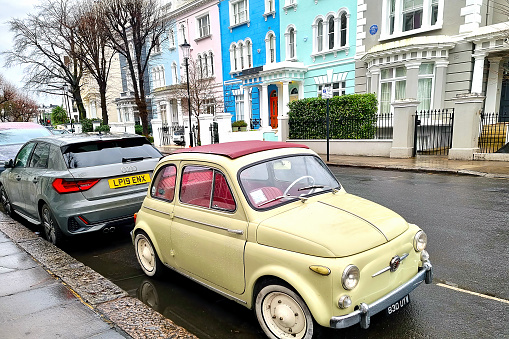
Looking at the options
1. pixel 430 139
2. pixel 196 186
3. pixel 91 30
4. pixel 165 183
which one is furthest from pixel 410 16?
pixel 91 30

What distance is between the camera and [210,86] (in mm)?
30516

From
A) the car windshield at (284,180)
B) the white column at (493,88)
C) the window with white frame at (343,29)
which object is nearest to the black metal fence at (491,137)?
the white column at (493,88)

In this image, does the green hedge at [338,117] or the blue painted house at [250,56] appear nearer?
the green hedge at [338,117]

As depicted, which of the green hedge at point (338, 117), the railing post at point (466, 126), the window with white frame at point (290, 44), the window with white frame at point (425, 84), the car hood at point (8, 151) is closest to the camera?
the car hood at point (8, 151)

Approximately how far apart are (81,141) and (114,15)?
2385cm

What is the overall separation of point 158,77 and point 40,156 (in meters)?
34.7

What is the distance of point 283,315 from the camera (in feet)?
8.90

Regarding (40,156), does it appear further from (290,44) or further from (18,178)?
(290,44)

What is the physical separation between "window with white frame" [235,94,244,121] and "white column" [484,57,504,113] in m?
17.5

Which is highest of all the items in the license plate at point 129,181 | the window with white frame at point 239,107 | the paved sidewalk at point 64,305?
the window with white frame at point 239,107

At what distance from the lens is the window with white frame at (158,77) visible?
3747 centimetres

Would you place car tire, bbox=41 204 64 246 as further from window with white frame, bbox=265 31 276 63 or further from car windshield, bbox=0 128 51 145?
window with white frame, bbox=265 31 276 63

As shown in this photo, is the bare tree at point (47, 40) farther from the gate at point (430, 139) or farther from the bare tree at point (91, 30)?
the gate at point (430, 139)

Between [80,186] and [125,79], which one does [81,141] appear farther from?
[125,79]
